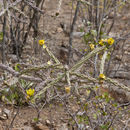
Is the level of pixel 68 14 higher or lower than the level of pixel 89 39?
higher

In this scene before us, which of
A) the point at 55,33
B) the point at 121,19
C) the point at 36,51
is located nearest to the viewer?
the point at 36,51

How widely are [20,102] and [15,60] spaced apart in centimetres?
147

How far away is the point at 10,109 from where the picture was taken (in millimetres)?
3457

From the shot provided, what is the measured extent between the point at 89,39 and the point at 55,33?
90.0 inches

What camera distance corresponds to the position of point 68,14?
7.67 metres

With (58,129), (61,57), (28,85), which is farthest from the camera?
(61,57)

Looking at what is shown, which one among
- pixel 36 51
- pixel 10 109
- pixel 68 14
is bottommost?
pixel 10 109

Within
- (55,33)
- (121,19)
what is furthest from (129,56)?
(121,19)

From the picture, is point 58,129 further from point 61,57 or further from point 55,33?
point 55,33

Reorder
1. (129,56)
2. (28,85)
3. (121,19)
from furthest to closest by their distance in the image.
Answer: (121,19) < (129,56) < (28,85)

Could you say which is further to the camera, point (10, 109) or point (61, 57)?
point (61, 57)

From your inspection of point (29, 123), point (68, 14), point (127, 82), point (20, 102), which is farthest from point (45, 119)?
point (68, 14)

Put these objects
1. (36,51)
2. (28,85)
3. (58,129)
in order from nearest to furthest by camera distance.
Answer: (58,129) < (28,85) < (36,51)

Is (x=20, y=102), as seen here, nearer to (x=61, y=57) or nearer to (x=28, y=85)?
(x=28, y=85)
